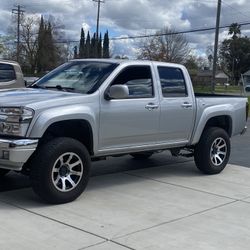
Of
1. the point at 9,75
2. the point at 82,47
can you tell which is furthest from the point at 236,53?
the point at 9,75

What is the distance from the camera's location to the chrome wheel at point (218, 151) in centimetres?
862

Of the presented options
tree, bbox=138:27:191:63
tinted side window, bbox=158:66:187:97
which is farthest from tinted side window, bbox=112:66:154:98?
tree, bbox=138:27:191:63

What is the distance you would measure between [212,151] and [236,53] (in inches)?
4618

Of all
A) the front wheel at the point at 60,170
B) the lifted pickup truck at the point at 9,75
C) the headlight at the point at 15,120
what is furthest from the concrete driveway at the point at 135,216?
the lifted pickup truck at the point at 9,75

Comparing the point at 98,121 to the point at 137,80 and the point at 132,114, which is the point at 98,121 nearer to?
the point at 132,114

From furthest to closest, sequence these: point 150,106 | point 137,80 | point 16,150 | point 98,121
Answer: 1. point 137,80
2. point 150,106
3. point 98,121
4. point 16,150

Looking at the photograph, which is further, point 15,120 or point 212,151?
point 212,151

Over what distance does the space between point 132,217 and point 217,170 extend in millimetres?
3178

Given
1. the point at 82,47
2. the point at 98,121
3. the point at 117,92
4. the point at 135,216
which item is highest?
the point at 82,47

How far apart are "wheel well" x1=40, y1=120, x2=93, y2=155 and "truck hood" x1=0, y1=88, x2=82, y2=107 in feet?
1.14

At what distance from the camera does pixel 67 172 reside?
643 centimetres

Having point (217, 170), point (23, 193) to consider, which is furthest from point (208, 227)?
point (217, 170)

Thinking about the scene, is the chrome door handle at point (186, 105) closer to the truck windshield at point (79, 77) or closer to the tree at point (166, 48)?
the truck windshield at point (79, 77)

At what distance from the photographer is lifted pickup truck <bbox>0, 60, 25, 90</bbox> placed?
39.0 ft
